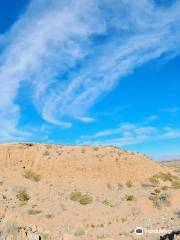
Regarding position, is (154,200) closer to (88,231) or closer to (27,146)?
(88,231)

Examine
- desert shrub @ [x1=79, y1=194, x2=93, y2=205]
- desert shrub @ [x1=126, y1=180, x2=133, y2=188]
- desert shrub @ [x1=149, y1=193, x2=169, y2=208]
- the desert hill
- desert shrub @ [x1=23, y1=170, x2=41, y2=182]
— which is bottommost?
desert shrub @ [x1=149, y1=193, x2=169, y2=208]

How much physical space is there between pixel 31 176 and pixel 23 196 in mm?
9972

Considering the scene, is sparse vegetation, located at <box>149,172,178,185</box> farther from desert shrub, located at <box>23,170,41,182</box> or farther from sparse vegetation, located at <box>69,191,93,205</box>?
sparse vegetation, located at <box>69,191,93,205</box>

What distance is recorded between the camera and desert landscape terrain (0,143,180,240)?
2317 cm

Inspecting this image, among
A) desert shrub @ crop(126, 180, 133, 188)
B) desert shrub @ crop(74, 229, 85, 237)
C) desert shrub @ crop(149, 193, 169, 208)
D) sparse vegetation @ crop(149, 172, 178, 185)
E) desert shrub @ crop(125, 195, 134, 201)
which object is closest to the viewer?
desert shrub @ crop(74, 229, 85, 237)

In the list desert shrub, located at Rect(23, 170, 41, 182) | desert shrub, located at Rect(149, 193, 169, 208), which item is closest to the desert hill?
desert shrub, located at Rect(23, 170, 41, 182)

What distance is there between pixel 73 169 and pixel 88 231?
2679cm

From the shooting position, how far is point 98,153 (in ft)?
185

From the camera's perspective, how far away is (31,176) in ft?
153

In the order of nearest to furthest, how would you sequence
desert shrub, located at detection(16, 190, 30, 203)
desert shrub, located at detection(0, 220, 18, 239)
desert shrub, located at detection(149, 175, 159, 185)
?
desert shrub, located at detection(0, 220, 18, 239)
desert shrub, located at detection(16, 190, 30, 203)
desert shrub, located at detection(149, 175, 159, 185)

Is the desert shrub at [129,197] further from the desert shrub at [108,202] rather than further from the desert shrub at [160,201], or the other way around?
the desert shrub at [160,201]

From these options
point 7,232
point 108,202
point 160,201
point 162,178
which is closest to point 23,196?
point 108,202

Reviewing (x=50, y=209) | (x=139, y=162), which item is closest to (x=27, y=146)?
(x=139, y=162)

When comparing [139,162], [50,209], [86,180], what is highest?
[139,162]
